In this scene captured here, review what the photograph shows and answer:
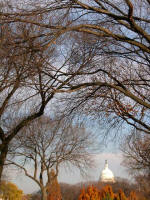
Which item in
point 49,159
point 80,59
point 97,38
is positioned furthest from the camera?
point 49,159

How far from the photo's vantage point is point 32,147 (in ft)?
73.6

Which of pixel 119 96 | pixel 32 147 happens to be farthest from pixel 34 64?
pixel 32 147

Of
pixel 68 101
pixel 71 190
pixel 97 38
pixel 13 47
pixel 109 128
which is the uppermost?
pixel 97 38

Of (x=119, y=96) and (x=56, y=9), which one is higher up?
(x=56, y=9)

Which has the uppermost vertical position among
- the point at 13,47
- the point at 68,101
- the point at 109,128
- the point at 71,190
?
the point at 13,47

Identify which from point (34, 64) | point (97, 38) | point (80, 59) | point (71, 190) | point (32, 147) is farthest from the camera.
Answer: point (71, 190)

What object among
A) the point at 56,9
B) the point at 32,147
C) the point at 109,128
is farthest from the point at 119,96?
the point at 32,147

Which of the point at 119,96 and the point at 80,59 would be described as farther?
the point at 119,96

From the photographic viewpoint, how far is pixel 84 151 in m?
23.6

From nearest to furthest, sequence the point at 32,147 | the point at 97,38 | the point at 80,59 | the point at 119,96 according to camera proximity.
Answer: the point at 97,38 < the point at 80,59 < the point at 119,96 < the point at 32,147

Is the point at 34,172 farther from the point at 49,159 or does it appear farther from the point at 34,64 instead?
the point at 34,64

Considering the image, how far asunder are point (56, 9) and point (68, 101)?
8.19ft

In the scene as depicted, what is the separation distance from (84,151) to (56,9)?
18.9 meters

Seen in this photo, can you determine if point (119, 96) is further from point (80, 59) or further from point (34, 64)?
point (34, 64)
